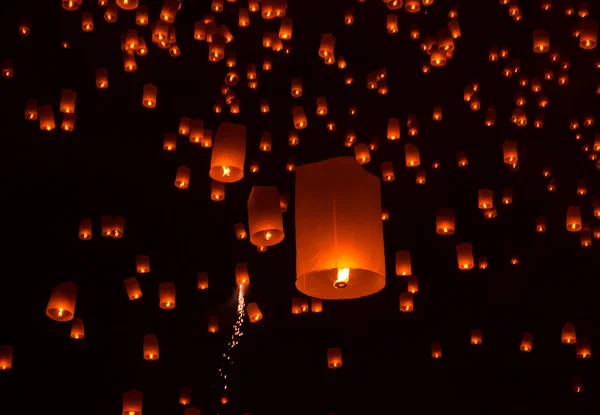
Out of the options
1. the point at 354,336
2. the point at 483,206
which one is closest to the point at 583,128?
the point at 483,206

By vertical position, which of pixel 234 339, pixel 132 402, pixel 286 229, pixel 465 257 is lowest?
pixel 132 402

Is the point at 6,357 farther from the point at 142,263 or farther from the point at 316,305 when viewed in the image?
the point at 316,305

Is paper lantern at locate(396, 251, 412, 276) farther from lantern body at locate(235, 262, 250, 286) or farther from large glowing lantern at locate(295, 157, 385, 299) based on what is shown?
large glowing lantern at locate(295, 157, 385, 299)

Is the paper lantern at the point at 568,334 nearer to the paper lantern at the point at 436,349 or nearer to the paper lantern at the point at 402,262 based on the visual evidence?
the paper lantern at the point at 436,349

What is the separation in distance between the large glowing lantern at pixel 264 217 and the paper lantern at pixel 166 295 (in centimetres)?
243

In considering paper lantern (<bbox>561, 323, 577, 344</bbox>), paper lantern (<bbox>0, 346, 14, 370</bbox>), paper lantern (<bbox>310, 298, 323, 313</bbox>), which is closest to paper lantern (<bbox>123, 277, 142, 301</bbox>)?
paper lantern (<bbox>0, 346, 14, 370</bbox>)

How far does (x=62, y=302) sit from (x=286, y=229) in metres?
1.96

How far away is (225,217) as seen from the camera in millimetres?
6648

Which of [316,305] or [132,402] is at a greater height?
[316,305]

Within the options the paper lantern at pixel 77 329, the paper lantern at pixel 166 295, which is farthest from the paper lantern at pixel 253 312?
the paper lantern at pixel 77 329

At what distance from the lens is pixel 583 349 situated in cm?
603

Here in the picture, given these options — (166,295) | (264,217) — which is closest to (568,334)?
(166,295)

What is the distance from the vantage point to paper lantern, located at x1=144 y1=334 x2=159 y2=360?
567cm

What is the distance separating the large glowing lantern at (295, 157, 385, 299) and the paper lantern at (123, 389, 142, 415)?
3.28 meters
